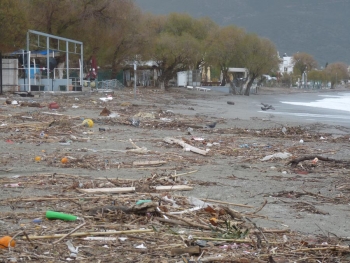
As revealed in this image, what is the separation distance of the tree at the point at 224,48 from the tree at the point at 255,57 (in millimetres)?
868

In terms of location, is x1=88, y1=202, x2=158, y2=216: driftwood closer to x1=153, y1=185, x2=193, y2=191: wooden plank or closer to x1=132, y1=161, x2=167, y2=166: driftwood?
x1=153, y1=185, x2=193, y2=191: wooden plank

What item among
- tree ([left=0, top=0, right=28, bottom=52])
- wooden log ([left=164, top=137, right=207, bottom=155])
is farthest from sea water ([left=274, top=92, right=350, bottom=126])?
tree ([left=0, top=0, right=28, bottom=52])

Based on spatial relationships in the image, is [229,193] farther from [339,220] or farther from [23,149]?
[23,149]

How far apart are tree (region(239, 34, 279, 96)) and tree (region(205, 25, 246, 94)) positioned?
2.85ft

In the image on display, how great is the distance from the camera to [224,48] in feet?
218

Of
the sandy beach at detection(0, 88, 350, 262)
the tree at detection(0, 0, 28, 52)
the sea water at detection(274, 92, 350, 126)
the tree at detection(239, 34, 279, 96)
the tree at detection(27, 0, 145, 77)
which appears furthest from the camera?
the tree at detection(239, 34, 279, 96)

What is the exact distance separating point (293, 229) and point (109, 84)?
43226mm

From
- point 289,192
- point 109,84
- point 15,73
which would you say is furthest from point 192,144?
point 109,84

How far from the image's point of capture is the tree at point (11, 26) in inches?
1117

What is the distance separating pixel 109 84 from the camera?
159 feet

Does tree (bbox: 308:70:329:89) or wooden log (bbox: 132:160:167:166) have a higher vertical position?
tree (bbox: 308:70:329:89)

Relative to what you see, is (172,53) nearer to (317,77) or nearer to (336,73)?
(317,77)

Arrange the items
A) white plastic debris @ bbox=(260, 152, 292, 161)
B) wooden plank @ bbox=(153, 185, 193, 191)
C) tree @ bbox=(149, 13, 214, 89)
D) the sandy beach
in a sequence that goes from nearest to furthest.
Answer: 1. the sandy beach
2. wooden plank @ bbox=(153, 185, 193, 191)
3. white plastic debris @ bbox=(260, 152, 292, 161)
4. tree @ bbox=(149, 13, 214, 89)

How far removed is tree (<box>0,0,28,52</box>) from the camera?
93.0 ft
